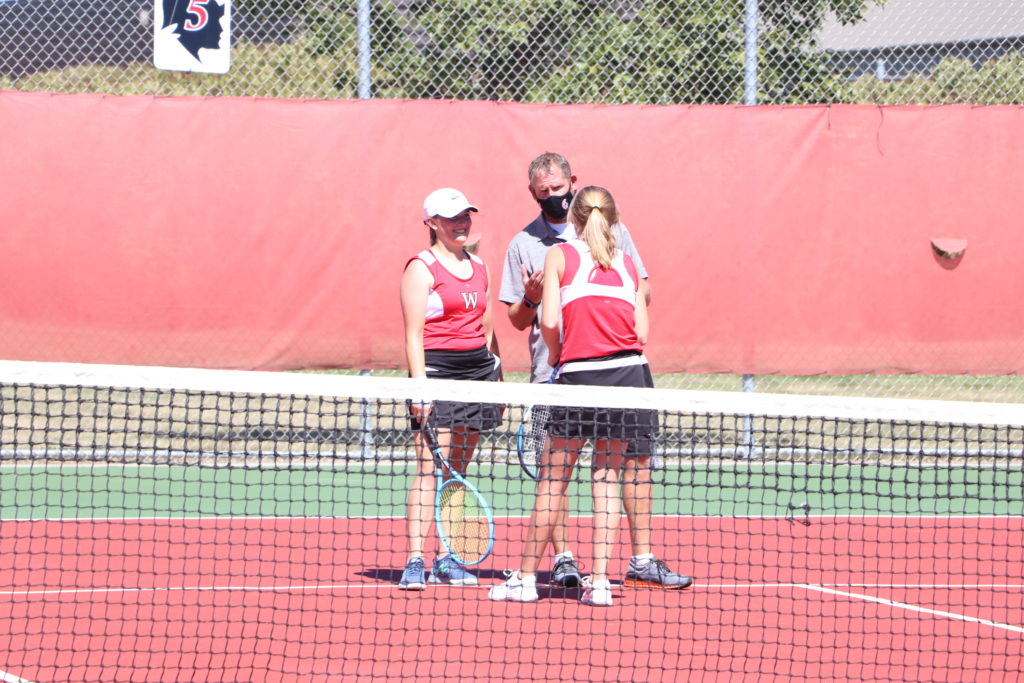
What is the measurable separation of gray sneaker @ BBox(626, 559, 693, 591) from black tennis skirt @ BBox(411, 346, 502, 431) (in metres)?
0.81

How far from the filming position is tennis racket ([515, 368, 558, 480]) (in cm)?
509

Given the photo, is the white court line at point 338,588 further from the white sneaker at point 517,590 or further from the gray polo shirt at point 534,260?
the gray polo shirt at point 534,260

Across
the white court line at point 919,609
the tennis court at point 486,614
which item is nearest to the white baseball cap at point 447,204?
the tennis court at point 486,614

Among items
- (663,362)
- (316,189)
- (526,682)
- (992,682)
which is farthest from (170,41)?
(992,682)

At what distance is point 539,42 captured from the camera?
846cm

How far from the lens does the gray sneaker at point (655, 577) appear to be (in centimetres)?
524

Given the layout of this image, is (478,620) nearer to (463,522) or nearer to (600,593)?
(600,593)

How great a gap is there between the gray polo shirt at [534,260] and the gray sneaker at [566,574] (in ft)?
2.44

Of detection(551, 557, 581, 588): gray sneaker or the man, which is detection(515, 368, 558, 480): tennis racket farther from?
detection(551, 557, 581, 588): gray sneaker

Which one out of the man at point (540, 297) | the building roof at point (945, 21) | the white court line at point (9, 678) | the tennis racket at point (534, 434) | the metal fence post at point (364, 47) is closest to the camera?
the white court line at point (9, 678)

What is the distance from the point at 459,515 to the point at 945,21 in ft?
17.7

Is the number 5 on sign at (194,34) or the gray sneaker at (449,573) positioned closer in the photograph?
the gray sneaker at (449,573)

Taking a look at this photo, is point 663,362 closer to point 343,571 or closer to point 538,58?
point 538,58

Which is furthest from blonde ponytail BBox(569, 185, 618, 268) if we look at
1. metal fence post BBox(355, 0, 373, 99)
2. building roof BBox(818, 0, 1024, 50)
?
building roof BBox(818, 0, 1024, 50)
